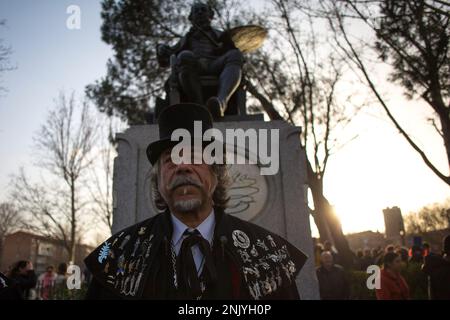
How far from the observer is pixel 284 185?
3.11 meters

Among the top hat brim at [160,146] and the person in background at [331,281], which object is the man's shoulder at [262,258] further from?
the person in background at [331,281]

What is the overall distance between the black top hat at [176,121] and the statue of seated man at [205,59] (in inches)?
61.1

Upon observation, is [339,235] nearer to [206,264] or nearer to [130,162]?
[130,162]

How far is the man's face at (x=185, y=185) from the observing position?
5.28 feet

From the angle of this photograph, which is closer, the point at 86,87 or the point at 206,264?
the point at 206,264

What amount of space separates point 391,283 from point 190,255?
3403 mm

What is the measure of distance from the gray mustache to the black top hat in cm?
19

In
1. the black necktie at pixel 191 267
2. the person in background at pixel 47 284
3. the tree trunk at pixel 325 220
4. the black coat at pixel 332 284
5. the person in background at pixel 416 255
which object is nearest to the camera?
the black necktie at pixel 191 267

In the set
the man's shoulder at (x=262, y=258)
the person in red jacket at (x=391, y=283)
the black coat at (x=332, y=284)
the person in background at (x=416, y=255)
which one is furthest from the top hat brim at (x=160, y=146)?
the person in background at (x=416, y=255)

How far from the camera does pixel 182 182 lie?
1.63 meters

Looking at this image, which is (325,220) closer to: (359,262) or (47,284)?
(359,262)

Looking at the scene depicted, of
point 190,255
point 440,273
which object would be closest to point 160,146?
point 190,255

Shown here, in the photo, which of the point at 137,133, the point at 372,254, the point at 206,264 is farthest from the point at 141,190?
the point at 372,254
